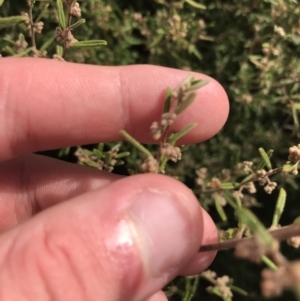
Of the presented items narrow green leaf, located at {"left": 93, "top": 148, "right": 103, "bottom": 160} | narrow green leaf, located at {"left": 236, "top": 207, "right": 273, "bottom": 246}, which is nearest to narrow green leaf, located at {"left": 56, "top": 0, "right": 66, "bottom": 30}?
narrow green leaf, located at {"left": 93, "top": 148, "right": 103, "bottom": 160}

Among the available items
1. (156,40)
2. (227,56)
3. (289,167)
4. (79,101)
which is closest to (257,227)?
(289,167)

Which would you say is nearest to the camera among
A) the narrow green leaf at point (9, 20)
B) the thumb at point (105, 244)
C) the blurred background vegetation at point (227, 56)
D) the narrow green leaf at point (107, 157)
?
the thumb at point (105, 244)

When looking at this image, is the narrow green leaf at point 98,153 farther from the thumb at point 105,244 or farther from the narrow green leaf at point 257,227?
the narrow green leaf at point 257,227

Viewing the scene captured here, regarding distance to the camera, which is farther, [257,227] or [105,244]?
[105,244]

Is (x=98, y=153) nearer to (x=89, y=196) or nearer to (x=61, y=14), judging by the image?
(x=61, y=14)

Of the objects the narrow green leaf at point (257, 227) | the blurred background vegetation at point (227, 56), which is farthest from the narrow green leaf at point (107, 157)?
the narrow green leaf at point (257, 227)

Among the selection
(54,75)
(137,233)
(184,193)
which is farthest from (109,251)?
(54,75)
